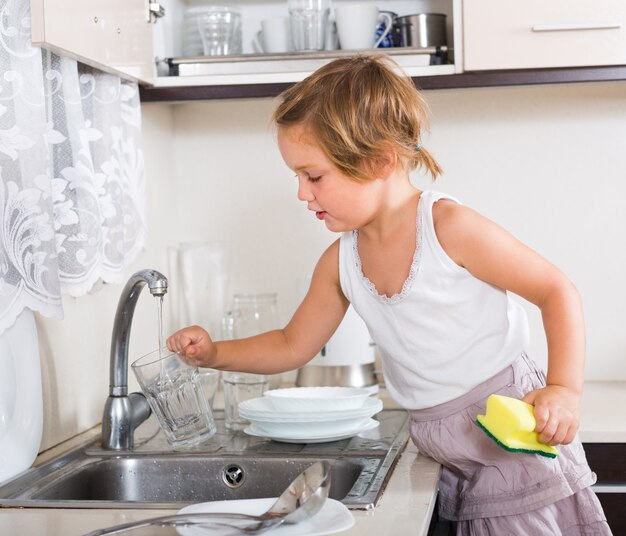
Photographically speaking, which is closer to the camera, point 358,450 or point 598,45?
point 358,450

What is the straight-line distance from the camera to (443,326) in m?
1.45

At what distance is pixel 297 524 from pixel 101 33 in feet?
2.81

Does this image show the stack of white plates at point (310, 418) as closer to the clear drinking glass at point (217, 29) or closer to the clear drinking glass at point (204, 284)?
the clear drinking glass at point (204, 284)

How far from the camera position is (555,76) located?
5.93 feet

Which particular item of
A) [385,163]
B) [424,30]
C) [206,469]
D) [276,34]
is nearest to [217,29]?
[276,34]

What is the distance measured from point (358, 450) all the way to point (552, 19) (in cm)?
86

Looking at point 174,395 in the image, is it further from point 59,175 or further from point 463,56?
point 463,56

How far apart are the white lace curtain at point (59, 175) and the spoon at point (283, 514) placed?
1.24ft

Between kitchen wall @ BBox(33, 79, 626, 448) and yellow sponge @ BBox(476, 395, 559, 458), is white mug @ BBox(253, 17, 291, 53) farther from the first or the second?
yellow sponge @ BBox(476, 395, 559, 458)

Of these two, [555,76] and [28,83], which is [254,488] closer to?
[28,83]

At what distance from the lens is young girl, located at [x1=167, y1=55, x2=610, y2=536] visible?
1.40 m

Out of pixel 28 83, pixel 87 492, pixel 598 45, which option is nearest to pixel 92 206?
pixel 28 83

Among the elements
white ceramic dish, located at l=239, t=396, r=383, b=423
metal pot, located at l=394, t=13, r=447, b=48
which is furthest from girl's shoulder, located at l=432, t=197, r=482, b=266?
metal pot, located at l=394, t=13, r=447, b=48

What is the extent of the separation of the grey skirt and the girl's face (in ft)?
1.06
